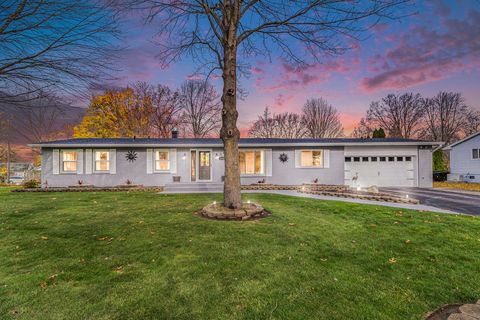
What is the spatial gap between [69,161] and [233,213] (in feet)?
42.1

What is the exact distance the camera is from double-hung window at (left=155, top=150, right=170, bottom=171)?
13945mm

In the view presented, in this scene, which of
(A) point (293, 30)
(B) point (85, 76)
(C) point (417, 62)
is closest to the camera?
(B) point (85, 76)

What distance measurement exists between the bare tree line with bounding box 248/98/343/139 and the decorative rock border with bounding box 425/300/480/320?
32.1m

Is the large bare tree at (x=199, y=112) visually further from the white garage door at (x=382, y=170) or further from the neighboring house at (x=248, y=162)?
the white garage door at (x=382, y=170)

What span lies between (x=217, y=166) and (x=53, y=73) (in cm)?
1174

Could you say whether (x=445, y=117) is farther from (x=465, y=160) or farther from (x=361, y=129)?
(x=465, y=160)

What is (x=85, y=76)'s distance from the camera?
8.27 ft

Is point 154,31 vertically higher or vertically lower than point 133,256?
higher

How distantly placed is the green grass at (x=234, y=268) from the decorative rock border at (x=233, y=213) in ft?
1.32

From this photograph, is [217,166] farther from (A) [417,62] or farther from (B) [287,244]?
(A) [417,62]

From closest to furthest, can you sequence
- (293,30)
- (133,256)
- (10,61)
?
(10,61) < (133,256) < (293,30)

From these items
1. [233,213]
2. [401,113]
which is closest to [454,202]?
[233,213]

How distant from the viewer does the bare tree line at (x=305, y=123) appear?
3269cm

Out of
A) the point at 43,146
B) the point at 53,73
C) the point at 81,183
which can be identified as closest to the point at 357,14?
the point at 53,73
